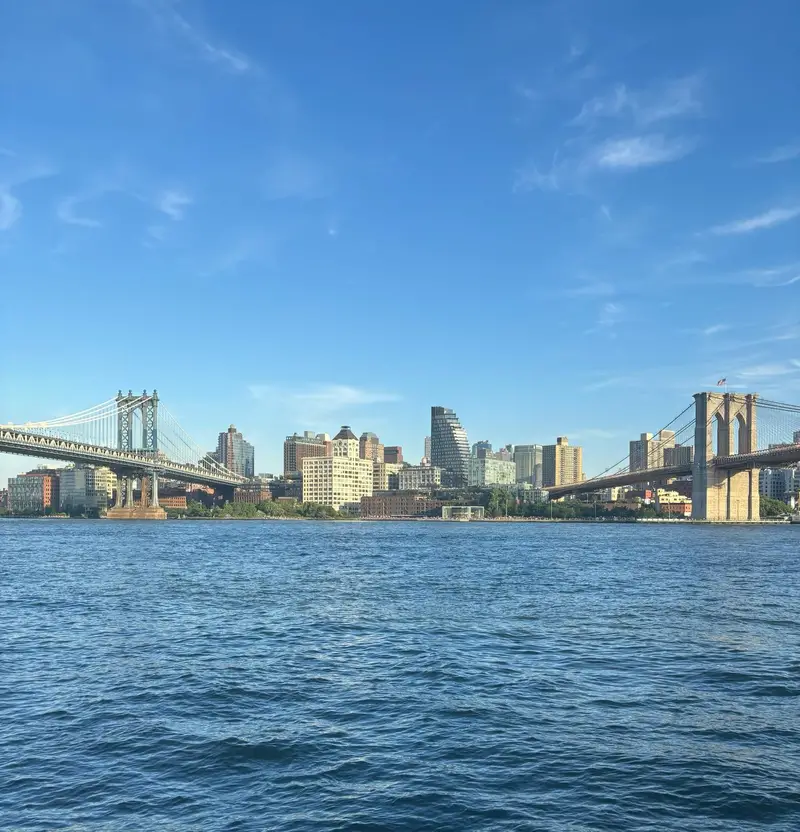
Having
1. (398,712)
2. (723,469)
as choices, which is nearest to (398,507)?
(723,469)

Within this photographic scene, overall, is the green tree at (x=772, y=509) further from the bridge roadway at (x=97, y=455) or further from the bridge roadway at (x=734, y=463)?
the bridge roadway at (x=97, y=455)

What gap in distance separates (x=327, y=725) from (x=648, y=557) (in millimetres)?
42784

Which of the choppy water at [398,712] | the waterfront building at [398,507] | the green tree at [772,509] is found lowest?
the waterfront building at [398,507]

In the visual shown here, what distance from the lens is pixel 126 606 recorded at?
26562mm

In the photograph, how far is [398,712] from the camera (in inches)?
552

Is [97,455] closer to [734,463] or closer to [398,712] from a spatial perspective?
[734,463]

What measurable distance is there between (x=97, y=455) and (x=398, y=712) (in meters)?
105

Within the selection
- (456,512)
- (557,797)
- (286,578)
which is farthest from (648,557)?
(456,512)

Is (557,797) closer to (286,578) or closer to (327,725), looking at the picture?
(327,725)

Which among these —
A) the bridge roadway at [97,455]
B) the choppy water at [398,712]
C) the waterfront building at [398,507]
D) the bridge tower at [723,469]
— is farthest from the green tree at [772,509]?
the choppy water at [398,712]

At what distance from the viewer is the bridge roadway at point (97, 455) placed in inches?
3676

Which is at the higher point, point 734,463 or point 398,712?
point 734,463

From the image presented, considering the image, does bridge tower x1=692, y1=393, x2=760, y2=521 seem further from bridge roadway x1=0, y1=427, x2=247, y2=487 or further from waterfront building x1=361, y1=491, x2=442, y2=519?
waterfront building x1=361, y1=491, x2=442, y2=519

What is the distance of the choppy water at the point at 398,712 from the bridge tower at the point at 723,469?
88.6 m
